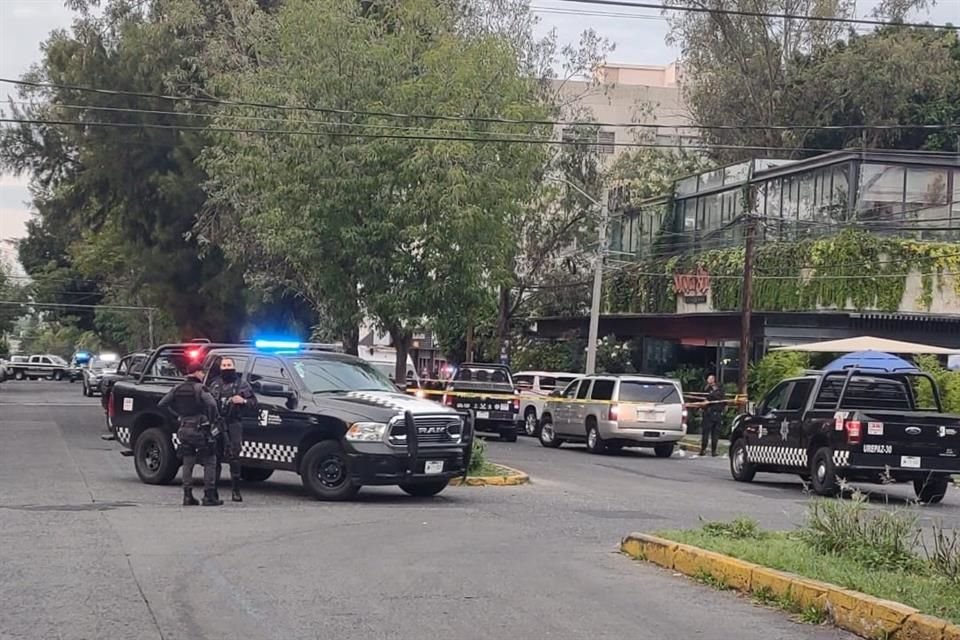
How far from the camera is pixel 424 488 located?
1708 cm

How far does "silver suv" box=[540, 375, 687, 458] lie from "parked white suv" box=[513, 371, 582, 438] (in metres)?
3.27

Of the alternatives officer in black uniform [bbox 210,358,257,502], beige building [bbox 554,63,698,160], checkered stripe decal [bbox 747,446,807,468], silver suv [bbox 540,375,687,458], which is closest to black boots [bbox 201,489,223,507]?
officer in black uniform [bbox 210,358,257,502]

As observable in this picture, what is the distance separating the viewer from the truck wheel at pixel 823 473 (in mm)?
19344

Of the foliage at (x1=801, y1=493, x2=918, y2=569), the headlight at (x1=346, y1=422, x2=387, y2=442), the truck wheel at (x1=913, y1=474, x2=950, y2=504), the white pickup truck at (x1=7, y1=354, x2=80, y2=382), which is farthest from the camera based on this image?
the white pickup truck at (x1=7, y1=354, x2=80, y2=382)

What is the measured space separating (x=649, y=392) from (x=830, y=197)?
14254mm

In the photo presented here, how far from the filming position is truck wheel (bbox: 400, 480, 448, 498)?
→ 16.7m

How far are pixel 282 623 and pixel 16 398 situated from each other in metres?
46.1

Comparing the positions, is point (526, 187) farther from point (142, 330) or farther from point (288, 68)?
point (142, 330)

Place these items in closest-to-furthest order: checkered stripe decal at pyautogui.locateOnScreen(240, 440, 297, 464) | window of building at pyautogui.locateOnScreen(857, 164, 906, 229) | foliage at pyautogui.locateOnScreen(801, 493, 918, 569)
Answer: foliage at pyautogui.locateOnScreen(801, 493, 918, 569) → checkered stripe decal at pyautogui.locateOnScreen(240, 440, 297, 464) → window of building at pyautogui.locateOnScreen(857, 164, 906, 229)

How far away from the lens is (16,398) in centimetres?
5153

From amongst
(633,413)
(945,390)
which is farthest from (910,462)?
(945,390)

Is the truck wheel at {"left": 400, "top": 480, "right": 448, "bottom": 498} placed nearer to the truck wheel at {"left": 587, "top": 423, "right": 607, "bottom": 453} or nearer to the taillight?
the taillight

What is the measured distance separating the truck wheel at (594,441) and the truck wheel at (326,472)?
1368 centimetres

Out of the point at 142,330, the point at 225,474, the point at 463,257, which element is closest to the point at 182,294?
the point at 463,257
